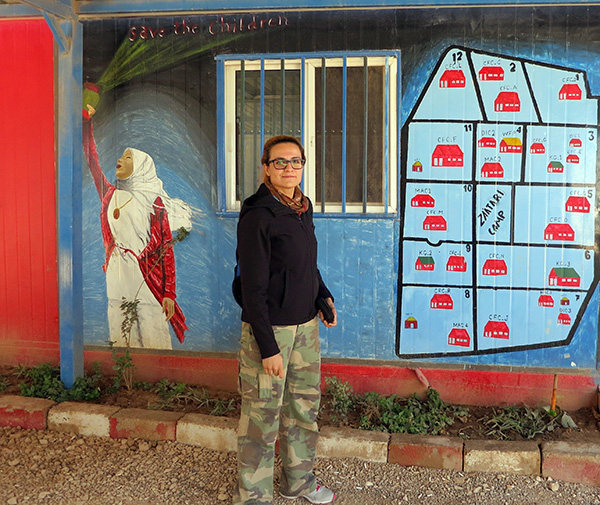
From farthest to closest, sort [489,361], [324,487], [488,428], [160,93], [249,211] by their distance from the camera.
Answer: [160,93]
[489,361]
[488,428]
[324,487]
[249,211]

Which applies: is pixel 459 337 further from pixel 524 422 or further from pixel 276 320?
pixel 276 320

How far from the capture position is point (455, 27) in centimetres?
439

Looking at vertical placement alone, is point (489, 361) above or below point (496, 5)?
below

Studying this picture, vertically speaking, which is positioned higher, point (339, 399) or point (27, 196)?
point (27, 196)

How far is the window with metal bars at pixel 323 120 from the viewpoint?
4570mm

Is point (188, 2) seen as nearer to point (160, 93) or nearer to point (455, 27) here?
point (160, 93)

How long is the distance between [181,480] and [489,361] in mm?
2411

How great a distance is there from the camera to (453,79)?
174 inches

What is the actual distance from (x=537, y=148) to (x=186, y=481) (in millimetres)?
3358

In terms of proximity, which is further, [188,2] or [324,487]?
[188,2]

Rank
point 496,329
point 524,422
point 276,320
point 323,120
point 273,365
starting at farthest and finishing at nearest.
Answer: point 323,120 < point 496,329 < point 524,422 < point 276,320 < point 273,365

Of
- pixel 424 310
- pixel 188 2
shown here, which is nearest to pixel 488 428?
pixel 424 310

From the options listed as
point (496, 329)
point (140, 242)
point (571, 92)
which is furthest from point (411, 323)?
point (140, 242)

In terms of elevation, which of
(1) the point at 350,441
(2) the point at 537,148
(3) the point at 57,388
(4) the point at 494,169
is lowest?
(1) the point at 350,441
